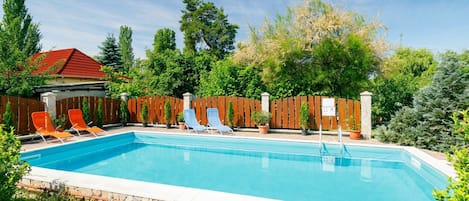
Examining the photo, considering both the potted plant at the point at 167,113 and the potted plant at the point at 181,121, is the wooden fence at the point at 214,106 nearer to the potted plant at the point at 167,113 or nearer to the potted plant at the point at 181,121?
the potted plant at the point at 167,113

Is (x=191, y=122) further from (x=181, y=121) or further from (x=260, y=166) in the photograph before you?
(x=260, y=166)

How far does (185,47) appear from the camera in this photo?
28.1 metres

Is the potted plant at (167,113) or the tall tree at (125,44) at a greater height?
the tall tree at (125,44)

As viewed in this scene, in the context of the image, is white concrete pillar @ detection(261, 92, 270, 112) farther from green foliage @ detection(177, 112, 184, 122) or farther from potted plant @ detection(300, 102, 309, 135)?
green foliage @ detection(177, 112, 184, 122)

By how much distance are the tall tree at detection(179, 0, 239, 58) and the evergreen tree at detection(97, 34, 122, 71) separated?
7.22 metres

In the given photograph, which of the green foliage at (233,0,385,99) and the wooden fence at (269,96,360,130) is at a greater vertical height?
the green foliage at (233,0,385,99)

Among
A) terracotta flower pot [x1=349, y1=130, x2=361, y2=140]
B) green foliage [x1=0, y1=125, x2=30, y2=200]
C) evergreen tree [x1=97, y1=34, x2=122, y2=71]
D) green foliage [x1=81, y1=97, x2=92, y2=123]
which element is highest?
evergreen tree [x1=97, y1=34, x2=122, y2=71]

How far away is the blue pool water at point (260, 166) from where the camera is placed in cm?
539

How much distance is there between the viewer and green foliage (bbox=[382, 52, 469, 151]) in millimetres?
7414

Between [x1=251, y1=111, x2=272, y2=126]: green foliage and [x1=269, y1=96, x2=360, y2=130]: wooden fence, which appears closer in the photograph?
[x1=269, y1=96, x2=360, y2=130]: wooden fence

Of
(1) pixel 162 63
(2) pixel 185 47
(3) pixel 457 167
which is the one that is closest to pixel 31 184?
(3) pixel 457 167

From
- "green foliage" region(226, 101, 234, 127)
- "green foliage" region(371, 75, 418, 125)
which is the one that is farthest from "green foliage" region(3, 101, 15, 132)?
"green foliage" region(371, 75, 418, 125)

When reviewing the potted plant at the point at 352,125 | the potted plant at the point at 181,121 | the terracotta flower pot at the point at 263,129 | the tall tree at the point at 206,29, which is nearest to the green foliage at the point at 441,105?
the potted plant at the point at 352,125

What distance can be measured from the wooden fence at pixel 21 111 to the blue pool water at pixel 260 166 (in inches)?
111
